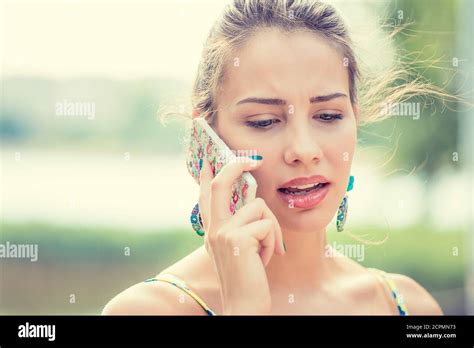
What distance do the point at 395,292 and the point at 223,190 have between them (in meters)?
1.09

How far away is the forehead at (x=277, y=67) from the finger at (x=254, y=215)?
483mm

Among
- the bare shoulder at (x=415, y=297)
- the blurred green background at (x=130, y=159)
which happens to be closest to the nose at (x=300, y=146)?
the blurred green background at (x=130, y=159)

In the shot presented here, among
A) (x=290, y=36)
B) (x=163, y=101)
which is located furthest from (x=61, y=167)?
(x=290, y=36)

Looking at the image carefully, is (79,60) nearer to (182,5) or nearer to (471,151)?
(182,5)

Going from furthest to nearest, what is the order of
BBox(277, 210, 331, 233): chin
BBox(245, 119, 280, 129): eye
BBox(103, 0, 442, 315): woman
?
BBox(277, 210, 331, 233): chin, BBox(245, 119, 280, 129): eye, BBox(103, 0, 442, 315): woman

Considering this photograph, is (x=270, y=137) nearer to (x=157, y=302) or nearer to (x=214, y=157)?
(x=214, y=157)

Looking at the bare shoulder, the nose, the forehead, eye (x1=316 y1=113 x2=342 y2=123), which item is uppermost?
the forehead

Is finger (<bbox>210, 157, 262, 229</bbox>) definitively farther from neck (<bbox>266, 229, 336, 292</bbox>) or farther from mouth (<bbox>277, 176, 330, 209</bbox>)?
neck (<bbox>266, 229, 336, 292</bbox>)

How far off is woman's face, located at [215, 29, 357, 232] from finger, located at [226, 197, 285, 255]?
0.70 ft

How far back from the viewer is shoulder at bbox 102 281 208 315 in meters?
2.93

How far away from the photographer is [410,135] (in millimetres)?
3312

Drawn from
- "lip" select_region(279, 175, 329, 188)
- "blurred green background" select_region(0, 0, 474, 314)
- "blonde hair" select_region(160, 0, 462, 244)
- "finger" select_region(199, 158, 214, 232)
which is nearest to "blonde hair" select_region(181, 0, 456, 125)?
"blonde hair" select_region(160, 0, 462, 244)

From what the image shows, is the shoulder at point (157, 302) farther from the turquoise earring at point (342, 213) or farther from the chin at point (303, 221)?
the turquoise earring at point (342, 213)

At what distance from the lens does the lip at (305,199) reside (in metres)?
2.94
